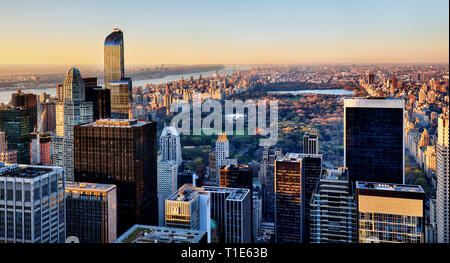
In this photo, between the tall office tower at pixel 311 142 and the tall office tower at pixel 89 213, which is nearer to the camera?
the tall office tower at pixel 311 142

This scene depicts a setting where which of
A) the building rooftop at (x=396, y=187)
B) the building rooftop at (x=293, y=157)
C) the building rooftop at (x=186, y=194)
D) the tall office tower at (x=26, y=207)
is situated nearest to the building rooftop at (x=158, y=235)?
the tall office tower at (x=26, y=207)

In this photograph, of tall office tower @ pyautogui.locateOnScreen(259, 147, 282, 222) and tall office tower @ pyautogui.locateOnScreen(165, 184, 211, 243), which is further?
tall office tower @ pyautogui.locateOnScreen(259, 147, 282, 222)

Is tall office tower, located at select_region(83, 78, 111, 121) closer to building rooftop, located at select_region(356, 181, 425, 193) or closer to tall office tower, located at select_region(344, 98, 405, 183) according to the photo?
tall office tower, located at select_region(344, 98, 405, 183)

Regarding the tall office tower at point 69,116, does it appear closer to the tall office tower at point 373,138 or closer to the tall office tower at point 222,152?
the tall office tower at point 222,152

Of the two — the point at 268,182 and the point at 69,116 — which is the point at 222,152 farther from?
the point at 69,116

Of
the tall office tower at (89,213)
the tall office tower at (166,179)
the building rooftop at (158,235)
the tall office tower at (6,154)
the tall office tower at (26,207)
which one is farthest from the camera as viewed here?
the tall office tower at (166,179)

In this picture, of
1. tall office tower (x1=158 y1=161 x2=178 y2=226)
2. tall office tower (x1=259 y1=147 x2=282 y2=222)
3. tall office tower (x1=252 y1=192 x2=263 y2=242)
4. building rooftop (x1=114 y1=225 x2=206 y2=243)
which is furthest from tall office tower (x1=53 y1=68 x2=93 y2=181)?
building rooftop (x1=114 y1=225 x2=206 y2=243)

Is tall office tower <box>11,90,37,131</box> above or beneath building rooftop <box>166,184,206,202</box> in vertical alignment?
above
